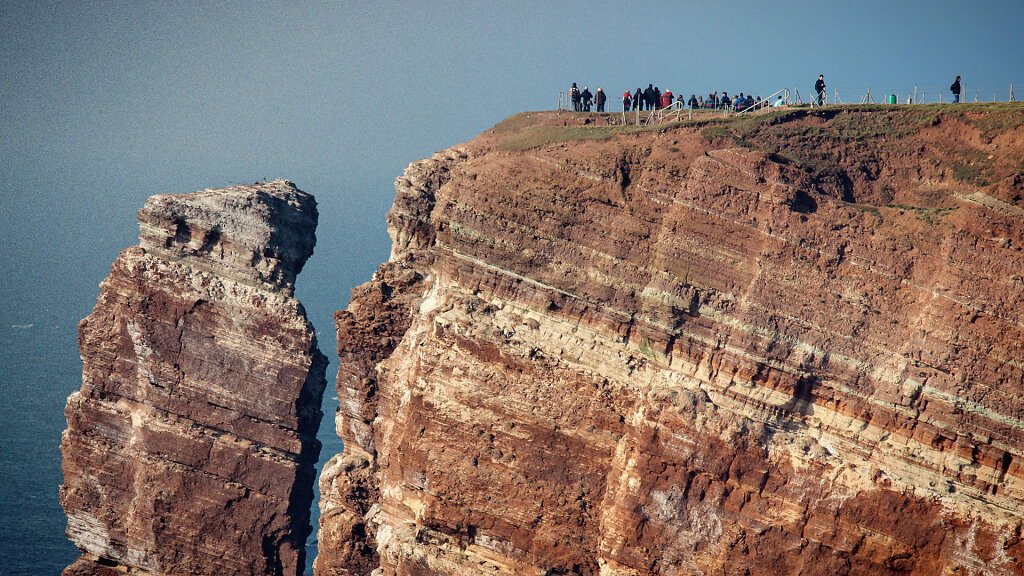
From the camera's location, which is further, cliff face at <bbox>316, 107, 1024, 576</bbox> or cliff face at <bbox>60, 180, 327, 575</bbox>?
cliff face at <bbox>60, 180, 327, 575</bbox>

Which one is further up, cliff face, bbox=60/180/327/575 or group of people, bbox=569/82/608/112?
group of people, bbox=569/82/608/112

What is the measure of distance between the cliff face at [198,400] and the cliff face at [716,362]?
634 cm

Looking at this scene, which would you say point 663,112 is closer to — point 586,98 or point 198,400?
point 586,98

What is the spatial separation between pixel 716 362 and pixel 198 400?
2032 cm

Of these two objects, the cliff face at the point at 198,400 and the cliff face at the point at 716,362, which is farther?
the cliff face at the point at 198,400

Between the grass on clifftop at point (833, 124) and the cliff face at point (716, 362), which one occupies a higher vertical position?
the grass on clifftop at point (833, 124)

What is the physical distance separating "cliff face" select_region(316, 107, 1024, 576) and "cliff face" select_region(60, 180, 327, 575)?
634 centimetres

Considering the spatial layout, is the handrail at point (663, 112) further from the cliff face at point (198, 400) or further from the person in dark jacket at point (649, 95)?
the cliff face at point (198, 400)

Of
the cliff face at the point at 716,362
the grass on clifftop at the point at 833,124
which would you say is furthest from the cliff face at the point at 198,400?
the grass on clifftop at the point at 833,124

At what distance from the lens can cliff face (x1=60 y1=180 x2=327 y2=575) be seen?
122 feet

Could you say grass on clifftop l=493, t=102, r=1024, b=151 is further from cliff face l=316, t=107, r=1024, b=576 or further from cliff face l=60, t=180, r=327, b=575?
cliff face l=60, t=180, r=327, b=575

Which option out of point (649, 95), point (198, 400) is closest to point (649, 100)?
point (649, 95)

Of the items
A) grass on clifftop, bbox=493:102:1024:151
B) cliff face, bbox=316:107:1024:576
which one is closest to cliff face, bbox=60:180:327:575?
cliff face, bbox=316:107:1024:576

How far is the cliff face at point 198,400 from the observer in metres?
37.2
